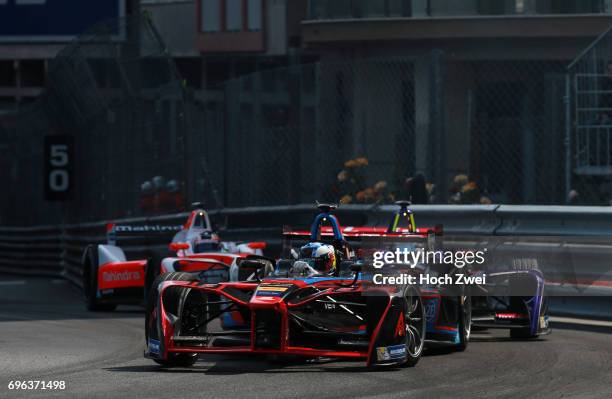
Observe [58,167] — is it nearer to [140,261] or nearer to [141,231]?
[141,231]

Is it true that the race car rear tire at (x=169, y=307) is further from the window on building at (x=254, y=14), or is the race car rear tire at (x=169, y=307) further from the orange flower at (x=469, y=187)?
the window on building at (x=254, y=14)

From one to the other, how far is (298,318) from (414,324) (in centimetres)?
89

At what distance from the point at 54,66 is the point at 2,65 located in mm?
38391

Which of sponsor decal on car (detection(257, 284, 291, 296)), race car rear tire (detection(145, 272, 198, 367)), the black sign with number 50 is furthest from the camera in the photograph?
the black sign with number 50

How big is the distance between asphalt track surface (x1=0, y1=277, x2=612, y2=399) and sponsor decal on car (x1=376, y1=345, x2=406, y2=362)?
11 cm

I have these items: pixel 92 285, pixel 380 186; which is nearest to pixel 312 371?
pixel 380 186

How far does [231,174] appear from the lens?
59.8ft

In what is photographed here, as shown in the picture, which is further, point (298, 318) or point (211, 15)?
point (211, 15)

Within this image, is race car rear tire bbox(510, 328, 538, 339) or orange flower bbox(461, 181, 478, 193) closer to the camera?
race car rear tire bbox(510, 328, 538, 339)

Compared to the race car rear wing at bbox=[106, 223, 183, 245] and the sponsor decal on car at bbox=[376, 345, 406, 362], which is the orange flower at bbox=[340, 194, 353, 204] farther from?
the sponsor decal on car at bbox=[376, 345, 406, 362]

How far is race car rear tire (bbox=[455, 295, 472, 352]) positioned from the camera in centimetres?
1094

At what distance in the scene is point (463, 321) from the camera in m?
11.0

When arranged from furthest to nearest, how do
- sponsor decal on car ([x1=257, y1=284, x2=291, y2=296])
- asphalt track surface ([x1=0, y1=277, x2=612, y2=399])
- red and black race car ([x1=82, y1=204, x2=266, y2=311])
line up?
1. red and black race car ([x1=82, y1=204, x2=266, y2=311])
2. sponsor decal on car ([x1=257, y1=284, x2=291, y2=296])
3. asphalt track surface ([x1=0, y1=277, x2=612, y2=399])

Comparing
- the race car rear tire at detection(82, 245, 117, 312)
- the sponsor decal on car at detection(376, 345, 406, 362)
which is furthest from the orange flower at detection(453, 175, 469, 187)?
the sponsor decal on car at detection(376, 345, 406, 362)
